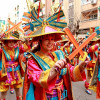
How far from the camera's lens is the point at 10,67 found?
10.2ft

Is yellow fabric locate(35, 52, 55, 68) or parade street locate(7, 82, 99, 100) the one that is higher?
yellow fabric locate(35, 52, 55, 68)

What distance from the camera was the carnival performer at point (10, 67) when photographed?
298 centimetres

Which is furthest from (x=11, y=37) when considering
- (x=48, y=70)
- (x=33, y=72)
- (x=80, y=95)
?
(x=80, y=95)

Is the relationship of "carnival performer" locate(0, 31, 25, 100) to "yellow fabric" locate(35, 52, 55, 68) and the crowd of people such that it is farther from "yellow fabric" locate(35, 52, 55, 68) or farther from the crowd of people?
"yellow fabric" locate(35, 52, 55, 68)

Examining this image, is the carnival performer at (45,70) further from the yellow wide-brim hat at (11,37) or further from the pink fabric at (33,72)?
the yellow wide-brim hat at (11,37)

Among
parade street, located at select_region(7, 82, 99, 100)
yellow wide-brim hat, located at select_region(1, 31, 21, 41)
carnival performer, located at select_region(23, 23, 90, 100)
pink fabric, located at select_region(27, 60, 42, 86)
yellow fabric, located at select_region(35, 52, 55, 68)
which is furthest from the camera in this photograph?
parade street, located at select_region(7, 82, 99, 100)

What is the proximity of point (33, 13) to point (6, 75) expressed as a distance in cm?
178

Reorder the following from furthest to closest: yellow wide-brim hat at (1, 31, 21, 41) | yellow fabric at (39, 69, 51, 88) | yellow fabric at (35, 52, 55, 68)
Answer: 1. yellow wide-brim hat at (1, 31, 21, 41)
2. yellow fabric at (35, 52, 55, 68)
3. yellow fabric at (39, 69, 51, 88)

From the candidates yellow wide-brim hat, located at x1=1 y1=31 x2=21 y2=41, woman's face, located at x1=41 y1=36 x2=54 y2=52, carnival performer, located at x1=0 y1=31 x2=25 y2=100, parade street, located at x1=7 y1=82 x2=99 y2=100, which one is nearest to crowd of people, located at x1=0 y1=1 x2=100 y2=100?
woman's face, located at x1=41 y1=36 x2=54 y2=52

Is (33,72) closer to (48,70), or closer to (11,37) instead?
(48,70)

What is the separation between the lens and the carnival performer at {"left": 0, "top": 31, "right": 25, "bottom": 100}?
298 centimetres

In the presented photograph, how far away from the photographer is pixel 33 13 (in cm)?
172

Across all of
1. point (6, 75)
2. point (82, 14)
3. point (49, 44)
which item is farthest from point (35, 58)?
point (82, 14)

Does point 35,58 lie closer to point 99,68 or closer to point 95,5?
point 99,68
